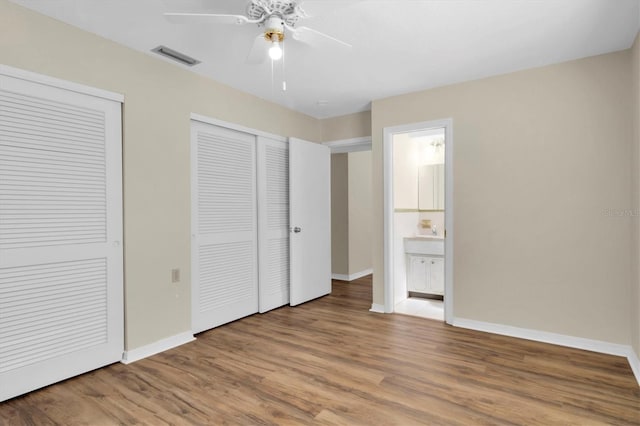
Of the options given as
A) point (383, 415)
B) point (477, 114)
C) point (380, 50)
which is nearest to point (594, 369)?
point (383, 415)

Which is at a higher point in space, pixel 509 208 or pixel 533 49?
pixel 533 49

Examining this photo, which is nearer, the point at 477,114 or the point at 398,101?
the point at 477,114

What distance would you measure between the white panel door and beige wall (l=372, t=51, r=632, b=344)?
1592mm

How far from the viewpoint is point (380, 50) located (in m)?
2.87

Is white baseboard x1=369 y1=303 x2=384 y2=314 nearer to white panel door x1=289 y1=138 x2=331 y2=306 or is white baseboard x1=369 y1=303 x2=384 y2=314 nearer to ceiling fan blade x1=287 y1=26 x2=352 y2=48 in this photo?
white panel door x1=289 y1=138 x2=331 y2=306

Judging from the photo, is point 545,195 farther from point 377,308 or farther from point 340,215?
point 340,215

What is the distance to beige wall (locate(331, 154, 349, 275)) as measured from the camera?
6195mm

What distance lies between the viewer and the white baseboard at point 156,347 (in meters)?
2.80

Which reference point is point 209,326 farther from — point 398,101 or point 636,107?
point 636,107

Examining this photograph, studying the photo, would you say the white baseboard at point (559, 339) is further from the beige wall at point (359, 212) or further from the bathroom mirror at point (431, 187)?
the beige wall at point (359, 212)

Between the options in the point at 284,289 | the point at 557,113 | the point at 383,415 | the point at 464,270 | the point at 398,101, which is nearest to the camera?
the point at 383,415

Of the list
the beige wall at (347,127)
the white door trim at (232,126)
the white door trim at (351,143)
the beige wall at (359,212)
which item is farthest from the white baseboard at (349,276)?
the white door trim at (232,126)

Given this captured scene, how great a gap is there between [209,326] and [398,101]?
Result: 10.3 feet

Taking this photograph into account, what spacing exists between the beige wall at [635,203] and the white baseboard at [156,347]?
3.58 metres
